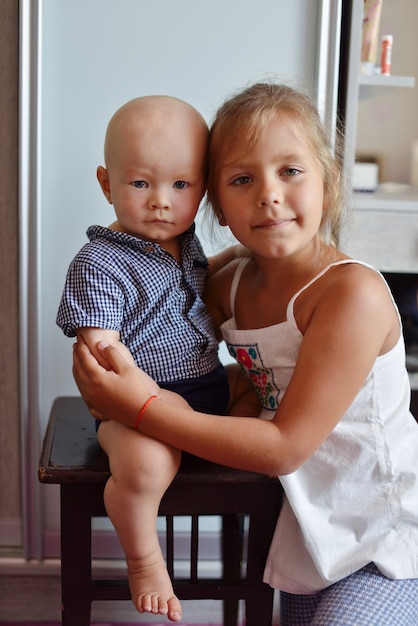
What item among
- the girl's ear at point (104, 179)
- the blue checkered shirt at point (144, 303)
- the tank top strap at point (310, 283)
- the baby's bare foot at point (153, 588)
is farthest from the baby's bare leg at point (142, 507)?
the girl's ear at point (104, 179)

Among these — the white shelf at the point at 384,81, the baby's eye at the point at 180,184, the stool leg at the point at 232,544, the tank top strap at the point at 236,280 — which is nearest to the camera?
the baby's eye at the point at 180,184

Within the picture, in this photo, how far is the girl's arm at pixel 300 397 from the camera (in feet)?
3.02

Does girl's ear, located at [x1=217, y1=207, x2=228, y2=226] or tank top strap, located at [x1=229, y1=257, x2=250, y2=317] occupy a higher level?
girl's ear, located at [x1=217, y1=207, x2=228, y2=226]

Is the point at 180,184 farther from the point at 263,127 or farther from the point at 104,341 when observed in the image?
the point at 104,341

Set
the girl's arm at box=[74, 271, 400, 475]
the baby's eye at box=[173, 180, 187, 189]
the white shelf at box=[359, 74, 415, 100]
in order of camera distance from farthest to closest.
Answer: the white shelf at box=[359, 74, 415, 100] → the baby's eye at box=[173, 180, 187, 189] → the girl's arm at box=[74, 271, 400, 475]

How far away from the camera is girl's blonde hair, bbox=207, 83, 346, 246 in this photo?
39.1 inches

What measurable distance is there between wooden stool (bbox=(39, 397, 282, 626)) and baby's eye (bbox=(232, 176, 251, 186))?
0.39 m

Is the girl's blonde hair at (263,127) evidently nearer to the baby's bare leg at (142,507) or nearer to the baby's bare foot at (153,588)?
the baby's bare leg at (142,507)

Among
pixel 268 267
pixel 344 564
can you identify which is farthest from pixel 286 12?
pixel 344 564

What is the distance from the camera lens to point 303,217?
989 millimetres

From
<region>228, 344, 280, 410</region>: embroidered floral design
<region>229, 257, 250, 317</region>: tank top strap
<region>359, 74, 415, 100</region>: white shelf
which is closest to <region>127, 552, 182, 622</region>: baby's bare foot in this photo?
<region>228, 344, 280, 410</region>: embroidered floral design

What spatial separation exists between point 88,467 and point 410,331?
3.05 feet

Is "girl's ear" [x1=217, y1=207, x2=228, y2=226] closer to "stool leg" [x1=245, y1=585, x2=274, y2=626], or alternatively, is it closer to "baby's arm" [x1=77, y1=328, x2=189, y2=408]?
"baby's arm" [x1=77, y1=328, x2=189, y2=408]

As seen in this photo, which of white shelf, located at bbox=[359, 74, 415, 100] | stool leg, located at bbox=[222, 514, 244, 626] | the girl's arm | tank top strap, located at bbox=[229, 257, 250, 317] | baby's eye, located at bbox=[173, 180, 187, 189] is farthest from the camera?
white shelf, located at bbox=[359, 74, 415, 100]
